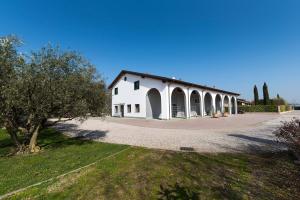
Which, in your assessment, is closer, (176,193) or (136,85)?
(176,193)

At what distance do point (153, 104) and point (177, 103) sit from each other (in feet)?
13.9

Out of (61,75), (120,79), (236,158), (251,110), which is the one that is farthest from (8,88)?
(251,110)

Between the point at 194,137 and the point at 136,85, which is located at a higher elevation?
the point at 136,85

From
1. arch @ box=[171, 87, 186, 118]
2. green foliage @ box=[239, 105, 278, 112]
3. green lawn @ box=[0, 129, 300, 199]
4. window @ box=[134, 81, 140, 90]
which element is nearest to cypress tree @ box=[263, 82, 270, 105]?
green foliage @ box=[239, 105, 278, 112]

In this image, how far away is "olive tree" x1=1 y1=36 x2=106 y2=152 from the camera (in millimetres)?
6266

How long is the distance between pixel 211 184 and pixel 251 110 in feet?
148

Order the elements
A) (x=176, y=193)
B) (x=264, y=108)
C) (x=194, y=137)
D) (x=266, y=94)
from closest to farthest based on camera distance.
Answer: (x=176, y=193) < (x=194, y=137) < (x=264, y=108) < (x=266, y=94)

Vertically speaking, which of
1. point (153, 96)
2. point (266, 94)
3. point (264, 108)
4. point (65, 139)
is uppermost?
point (266, 94)

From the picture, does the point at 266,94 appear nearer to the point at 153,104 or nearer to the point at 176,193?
the point at 153,104

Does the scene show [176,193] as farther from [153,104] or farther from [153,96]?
[153,96]

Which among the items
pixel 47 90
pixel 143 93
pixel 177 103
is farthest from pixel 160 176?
pixel 177 103

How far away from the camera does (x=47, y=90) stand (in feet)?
21.5

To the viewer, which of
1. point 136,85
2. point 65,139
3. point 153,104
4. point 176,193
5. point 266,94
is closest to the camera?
point 176,193

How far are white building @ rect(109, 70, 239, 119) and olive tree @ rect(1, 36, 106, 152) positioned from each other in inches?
559
